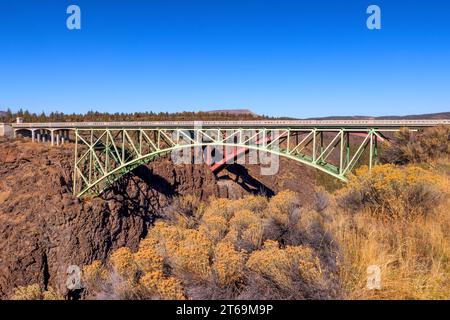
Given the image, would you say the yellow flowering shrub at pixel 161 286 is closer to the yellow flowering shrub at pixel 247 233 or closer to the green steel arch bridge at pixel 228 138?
the yellow flowering shrub at pixel 247 233

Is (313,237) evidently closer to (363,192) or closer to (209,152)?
(363,192)

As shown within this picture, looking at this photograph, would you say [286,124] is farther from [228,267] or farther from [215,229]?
[228,267]

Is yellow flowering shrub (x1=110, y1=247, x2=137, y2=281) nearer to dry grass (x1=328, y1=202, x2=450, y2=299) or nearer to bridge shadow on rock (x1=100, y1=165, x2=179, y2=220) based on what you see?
dry grass (x1=328, y1=202, x2=450, y2=299)

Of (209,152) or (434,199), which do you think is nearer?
(434,199)

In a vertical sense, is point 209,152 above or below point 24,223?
above

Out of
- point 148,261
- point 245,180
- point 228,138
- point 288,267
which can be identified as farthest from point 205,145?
point 245,180

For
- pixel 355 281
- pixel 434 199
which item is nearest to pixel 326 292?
pixel 355 281

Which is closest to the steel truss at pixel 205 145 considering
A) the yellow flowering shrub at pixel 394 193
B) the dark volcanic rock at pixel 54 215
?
the dark volcanic rock at pixel 54 215
